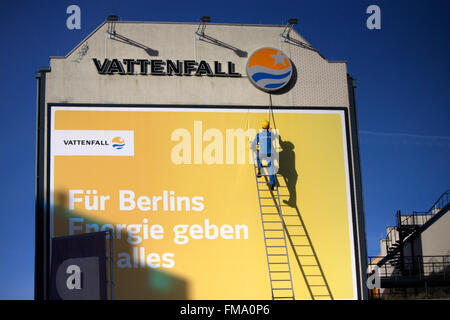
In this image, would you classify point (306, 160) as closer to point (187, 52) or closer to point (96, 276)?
point (187, 52)

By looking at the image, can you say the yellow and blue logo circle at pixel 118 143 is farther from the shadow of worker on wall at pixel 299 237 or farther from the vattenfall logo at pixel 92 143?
the shadow of worker on wall at pixel 299 237

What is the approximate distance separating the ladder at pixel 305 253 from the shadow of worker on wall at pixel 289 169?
0.48 feet

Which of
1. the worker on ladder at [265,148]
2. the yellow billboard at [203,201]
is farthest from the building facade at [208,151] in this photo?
the worker on ladder at [265,148]

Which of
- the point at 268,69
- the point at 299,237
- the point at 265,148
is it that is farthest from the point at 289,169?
the point at 268,69

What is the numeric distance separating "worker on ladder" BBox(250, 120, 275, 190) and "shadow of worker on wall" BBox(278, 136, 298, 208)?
45 cm

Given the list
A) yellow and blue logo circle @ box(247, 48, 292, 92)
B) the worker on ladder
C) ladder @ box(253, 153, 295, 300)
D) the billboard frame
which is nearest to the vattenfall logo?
the billboard frame

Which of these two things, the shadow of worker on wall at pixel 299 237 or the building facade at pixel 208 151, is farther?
the shadow of worker on wall at pixel 299 237

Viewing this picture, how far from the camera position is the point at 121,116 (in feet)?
60.7

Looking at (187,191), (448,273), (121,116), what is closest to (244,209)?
(187,191)

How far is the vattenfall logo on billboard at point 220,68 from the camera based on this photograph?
61.8 feet

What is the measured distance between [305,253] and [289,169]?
101 inches

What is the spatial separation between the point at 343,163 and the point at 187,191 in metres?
4.93

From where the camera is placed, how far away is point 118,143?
719 inches

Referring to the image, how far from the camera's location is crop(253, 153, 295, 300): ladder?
17.8 meters
